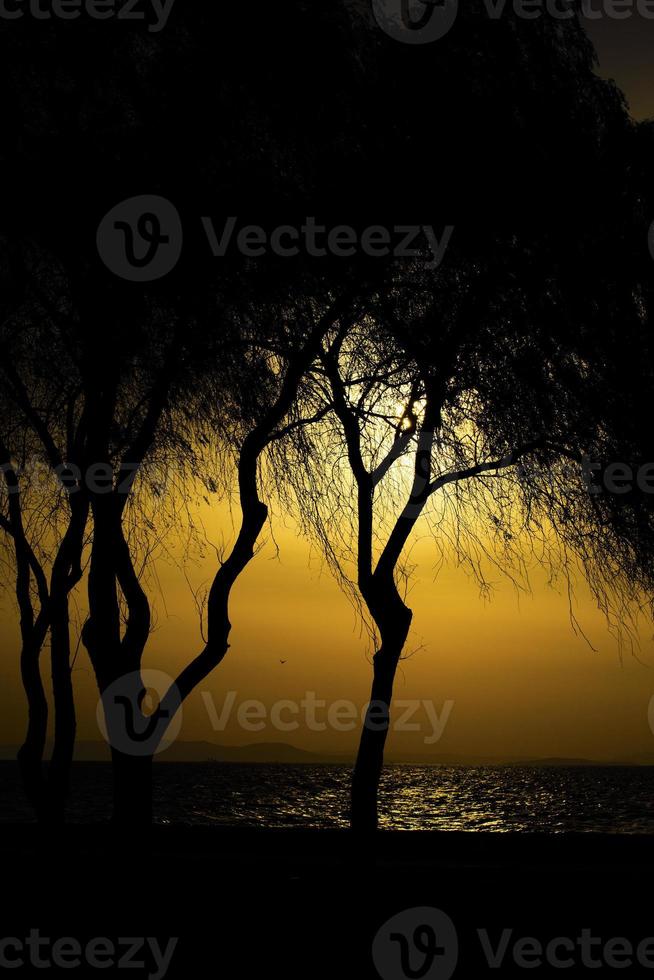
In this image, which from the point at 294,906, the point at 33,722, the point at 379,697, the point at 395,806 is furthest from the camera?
the point at 395,806

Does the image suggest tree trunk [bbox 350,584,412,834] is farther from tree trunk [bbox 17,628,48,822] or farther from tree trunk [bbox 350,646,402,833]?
tree trunk [bbox 17,628,48,822]

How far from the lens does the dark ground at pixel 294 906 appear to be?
33.6ft

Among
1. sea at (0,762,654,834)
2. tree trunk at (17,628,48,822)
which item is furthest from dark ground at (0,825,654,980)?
sea at (0,762,654,834)

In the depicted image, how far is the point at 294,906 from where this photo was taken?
438 inches

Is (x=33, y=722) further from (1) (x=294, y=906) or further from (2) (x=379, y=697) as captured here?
(1) (x=294, y=906)

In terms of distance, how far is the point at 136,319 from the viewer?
45.4 ft

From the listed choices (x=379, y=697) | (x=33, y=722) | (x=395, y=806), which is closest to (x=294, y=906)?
(x=379, y=697)

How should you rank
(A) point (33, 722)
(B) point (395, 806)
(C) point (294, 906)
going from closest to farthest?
1. (C) point (294, 906)
2. (A) point (33, 722)
3. (B) point (395, 806)

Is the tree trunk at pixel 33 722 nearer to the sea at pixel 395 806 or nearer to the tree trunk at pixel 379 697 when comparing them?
the tree trunk at pixel 379 697

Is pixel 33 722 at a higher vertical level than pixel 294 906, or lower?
higher

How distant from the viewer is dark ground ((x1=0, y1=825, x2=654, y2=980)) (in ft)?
33.6

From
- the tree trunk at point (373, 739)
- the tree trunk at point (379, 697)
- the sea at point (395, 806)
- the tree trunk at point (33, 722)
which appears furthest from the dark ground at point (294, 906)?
the sea at point (395, 806)

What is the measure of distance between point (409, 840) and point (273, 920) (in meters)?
6.74

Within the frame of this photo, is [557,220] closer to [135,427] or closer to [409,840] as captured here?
[135,427]
